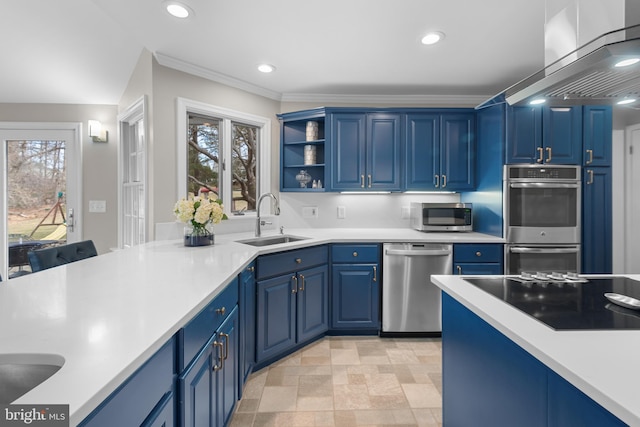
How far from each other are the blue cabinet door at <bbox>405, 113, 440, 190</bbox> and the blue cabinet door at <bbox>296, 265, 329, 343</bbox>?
1320 millimetres

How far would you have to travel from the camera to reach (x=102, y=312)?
1004 mm

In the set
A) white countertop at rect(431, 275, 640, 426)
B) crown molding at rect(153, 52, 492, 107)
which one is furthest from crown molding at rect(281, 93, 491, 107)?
white countertop at rect(431, 275, 640, 426)

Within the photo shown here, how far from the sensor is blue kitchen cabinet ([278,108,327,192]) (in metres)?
3.41

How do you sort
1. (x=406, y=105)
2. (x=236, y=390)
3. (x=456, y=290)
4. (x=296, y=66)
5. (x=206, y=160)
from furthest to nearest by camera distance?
(x=406, y=105) < (x=206, y=160) < (x=296, y=66) < (x=236, y=390) < (x=456, y=290)

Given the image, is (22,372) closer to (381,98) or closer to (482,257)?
(482,257)

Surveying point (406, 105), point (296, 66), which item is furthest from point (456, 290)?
point (406, 105)

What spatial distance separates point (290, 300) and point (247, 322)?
0.48 m

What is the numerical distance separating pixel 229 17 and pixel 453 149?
7.74 ft

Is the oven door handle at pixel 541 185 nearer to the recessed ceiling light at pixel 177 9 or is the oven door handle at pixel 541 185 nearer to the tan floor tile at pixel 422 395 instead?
the tan floor tile at pixel 422 395

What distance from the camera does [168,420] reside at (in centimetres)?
98

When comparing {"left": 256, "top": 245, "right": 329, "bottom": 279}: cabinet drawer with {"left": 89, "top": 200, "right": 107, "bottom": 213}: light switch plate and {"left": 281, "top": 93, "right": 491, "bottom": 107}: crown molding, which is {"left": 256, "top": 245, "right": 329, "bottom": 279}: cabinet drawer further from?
{"left": 89, "top": 200, "right": 107, "bottom": 213}: light switch plate

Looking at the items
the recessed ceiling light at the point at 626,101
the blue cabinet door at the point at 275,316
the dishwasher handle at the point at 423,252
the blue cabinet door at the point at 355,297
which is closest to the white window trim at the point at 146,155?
the blue cabinet door at the point at 275,316

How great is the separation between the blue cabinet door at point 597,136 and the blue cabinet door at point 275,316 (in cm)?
283

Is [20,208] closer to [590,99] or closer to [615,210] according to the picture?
[590,99]
